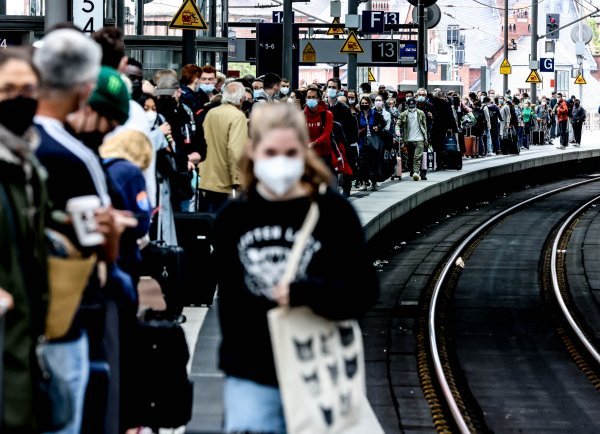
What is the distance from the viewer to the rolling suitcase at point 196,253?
963 centimetres

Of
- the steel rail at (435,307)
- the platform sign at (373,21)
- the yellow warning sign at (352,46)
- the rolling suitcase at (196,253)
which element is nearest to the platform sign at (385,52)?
the platform sign at (373,21)

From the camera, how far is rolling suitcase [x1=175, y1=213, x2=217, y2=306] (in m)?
9.63

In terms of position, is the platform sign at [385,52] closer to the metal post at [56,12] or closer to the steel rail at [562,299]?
the steel rail at [562,299]

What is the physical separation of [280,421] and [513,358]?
795cm

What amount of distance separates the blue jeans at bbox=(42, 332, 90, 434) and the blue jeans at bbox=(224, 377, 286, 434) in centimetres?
47

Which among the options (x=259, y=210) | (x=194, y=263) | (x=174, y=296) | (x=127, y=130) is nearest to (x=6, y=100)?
(x=259, y=210)

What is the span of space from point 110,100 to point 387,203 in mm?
15797

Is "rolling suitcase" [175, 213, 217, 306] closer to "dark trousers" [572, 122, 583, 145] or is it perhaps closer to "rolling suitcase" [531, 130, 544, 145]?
"dark trousers" [572, 122, 583, 145]

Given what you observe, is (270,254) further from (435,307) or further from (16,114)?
(435,307)

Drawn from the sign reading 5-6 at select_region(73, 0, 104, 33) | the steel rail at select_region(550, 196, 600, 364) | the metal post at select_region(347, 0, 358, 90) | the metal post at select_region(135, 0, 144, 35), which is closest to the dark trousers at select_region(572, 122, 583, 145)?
the metal post at select_region(347, 0, 358, 90)

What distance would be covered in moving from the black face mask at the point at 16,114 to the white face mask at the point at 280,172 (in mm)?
692

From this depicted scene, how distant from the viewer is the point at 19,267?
407 centimetres

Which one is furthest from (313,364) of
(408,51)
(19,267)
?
(408,51)

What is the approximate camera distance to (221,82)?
53.0ft
